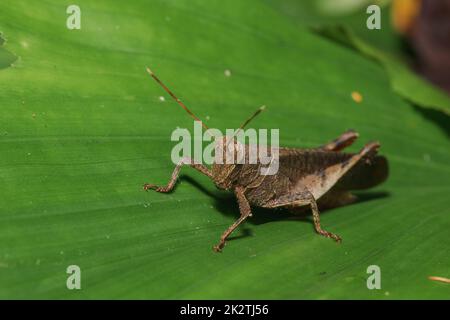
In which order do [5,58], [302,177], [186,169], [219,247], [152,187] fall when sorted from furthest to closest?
[302,177] → [186,169] → [5,58] → [152,187] → [219,247]

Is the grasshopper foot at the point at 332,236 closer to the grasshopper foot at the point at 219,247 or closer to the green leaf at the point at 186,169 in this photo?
the green leaf at the point at 186,169

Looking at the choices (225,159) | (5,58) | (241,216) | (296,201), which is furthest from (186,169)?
(5,58)

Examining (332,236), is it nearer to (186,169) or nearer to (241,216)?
(241,216)

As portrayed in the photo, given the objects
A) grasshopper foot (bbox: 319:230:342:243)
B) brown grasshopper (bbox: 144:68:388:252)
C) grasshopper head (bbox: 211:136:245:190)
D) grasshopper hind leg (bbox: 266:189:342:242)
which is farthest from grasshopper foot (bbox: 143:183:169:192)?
grasshopper foot (bbox: 319:230:342:243)

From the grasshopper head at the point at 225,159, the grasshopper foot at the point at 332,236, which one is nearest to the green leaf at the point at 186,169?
the grasshopper foot at the point at 332,236

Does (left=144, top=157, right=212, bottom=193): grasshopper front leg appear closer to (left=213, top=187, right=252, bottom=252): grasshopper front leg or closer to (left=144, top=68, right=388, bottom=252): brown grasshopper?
(left=144, top=68, right=388, bottom=252): brown grasshopper

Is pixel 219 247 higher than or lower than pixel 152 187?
lower

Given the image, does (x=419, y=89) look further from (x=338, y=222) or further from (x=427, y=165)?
(x=338, y=222)
